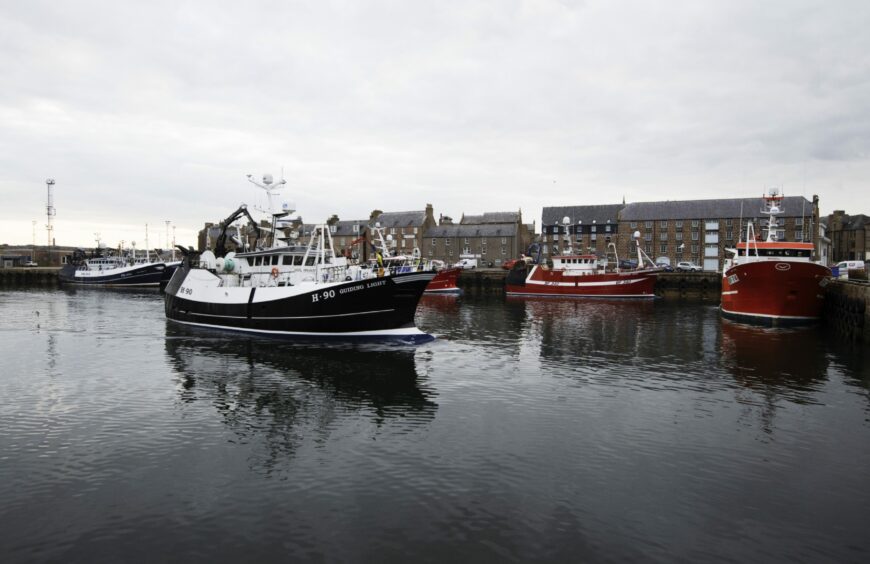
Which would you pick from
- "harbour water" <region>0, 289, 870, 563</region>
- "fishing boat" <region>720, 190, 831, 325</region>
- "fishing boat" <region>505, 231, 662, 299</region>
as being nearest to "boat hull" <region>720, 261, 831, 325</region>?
"fishing boat" <region>720, 190, 831, 325</region>

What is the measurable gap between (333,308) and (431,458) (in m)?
16.4

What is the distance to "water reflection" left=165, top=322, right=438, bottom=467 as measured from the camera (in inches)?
567

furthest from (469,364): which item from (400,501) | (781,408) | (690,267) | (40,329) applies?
(690,267)

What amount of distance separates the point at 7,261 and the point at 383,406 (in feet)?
517

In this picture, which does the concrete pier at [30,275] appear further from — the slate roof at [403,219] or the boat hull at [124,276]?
the slate roof at [403,219]

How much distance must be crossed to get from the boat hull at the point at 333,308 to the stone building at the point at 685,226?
63199 millimetres

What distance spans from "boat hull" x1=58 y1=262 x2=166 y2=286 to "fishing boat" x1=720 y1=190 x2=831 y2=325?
76990 millimetres

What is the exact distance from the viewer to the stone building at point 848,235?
11456 cm

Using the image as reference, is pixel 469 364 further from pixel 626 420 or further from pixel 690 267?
pixel 690 267

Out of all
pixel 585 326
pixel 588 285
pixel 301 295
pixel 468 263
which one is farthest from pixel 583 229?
pixel 301 295

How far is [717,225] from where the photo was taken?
91.3 m

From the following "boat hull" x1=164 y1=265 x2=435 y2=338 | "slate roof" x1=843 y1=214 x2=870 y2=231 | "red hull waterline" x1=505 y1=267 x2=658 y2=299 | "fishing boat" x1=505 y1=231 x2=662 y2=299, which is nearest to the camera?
"boat hull" x1=164 y1=265 x2=435 y2=338

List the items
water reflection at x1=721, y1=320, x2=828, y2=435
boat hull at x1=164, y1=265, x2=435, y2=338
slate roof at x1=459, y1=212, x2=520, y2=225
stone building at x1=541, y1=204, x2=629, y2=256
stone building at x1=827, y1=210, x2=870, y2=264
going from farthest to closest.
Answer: stone building at x1=827, y1=210, x2=870, y2=264
slate roof at x1=459, y1=212, x2=520, y2=225
stone building at x1=541, y1=204, x2=629, y2=256
boat hull at x1=164, y1=265, x2=435, y2=338
water reflection at x1=721, y1=320, x2=828, y2=435

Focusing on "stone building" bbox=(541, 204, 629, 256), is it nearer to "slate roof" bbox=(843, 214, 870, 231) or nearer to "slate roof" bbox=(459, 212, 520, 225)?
"slate roof" bbox=(459, 212, 520, 225)
